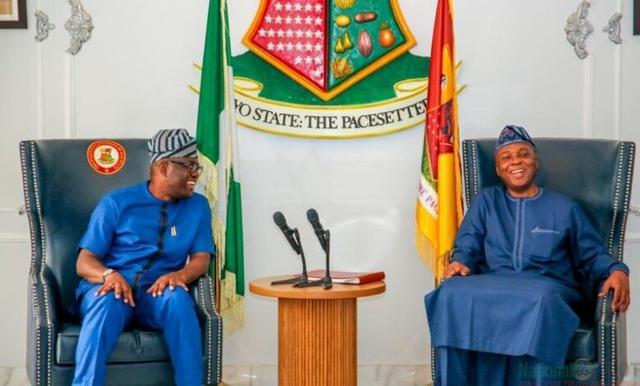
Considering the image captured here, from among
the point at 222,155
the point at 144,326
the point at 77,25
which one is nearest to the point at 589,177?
the point at 222,155

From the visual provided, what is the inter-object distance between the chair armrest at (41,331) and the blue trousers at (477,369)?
1376mm

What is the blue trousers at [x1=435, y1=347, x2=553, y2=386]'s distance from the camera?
370cm

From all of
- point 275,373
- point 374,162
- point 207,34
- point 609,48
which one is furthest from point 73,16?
point 609,48

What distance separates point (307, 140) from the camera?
4.76 meters

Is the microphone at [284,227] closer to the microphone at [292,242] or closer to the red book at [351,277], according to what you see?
the microphone at [292,242]

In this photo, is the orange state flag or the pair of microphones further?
the orange state flag

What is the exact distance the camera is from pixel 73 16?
4.73 m

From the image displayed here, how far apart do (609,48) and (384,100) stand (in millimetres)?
1068

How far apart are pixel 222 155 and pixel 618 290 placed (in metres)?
1.79

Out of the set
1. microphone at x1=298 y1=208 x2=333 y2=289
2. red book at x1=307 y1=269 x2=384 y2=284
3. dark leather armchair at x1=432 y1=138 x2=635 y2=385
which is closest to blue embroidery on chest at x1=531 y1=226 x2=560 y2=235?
dark leather armchair at x1=432 y1=138 x2=635 y2=385

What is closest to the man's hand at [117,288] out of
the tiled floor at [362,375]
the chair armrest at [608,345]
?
the tiled floor at [362,375]

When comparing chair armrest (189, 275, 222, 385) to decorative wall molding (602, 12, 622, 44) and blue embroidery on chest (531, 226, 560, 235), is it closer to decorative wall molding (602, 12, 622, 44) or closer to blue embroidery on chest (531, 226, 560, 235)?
blue embroidery on chest (531, 226, 560, 235)

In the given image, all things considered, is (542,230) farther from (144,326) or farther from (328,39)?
(144,326)

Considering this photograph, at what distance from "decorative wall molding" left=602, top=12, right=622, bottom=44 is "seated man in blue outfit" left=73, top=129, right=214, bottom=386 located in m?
2.05
